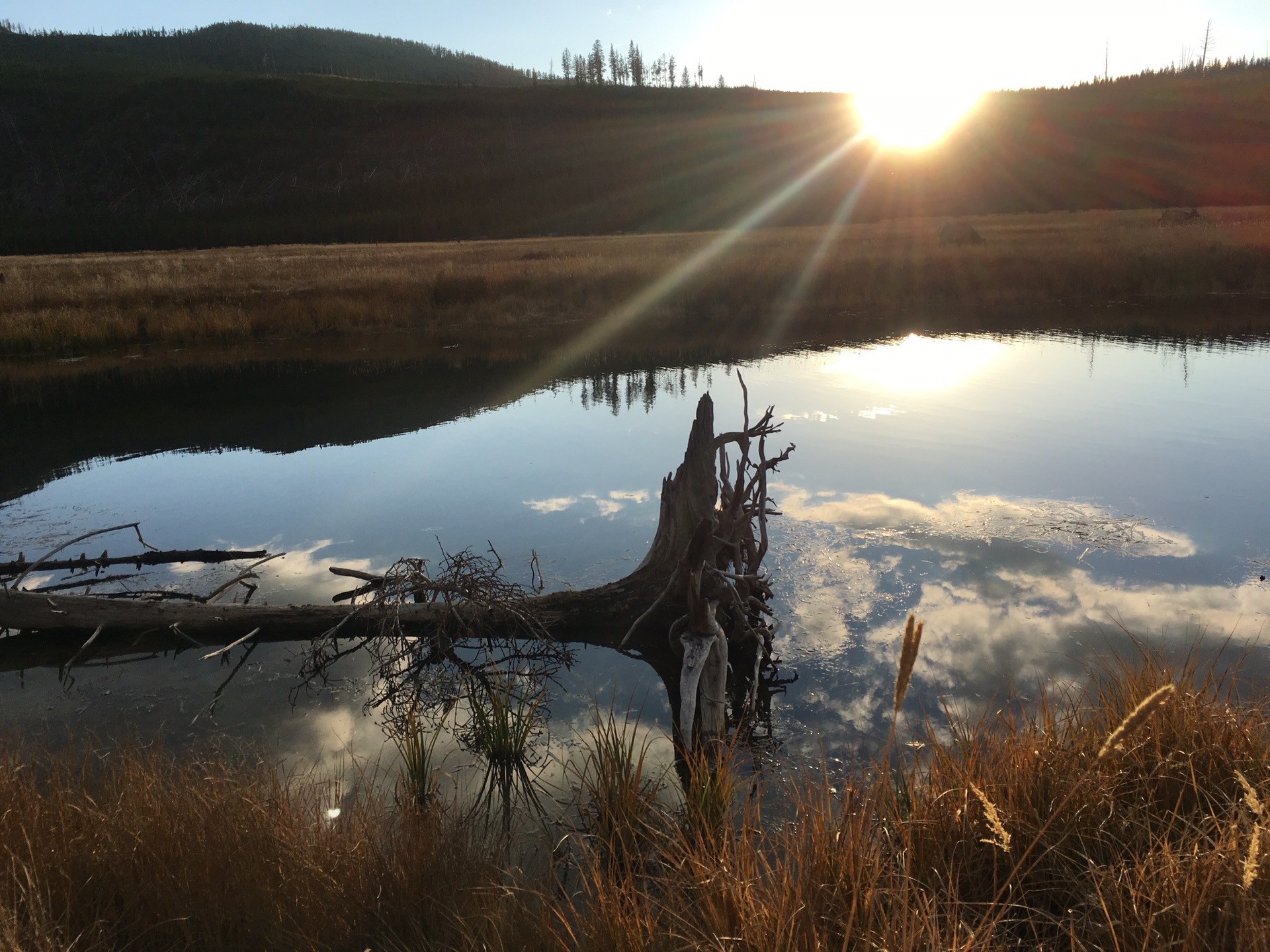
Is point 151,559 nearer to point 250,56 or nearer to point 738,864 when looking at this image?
point 738,864

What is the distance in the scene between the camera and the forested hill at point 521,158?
66812 mm

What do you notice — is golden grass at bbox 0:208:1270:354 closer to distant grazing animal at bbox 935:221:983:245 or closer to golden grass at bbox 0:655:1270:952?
distant grazing animal at bbox 935:221:983:245

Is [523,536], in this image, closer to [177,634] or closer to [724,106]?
[177,634]

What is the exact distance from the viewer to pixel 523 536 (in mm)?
8789

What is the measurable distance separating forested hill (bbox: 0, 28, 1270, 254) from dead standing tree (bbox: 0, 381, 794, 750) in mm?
55952

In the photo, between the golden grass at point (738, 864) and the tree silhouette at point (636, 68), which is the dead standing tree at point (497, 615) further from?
the tree silhouette at point (636, 68)

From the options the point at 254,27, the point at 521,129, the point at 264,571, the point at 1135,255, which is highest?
the point at 254,27

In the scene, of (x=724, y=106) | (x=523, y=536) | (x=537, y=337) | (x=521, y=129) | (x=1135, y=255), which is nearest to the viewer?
(x=523, y=536)

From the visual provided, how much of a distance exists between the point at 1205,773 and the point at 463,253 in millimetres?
38241

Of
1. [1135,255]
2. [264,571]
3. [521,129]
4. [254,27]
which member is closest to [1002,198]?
[1135,255]

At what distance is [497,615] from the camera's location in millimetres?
6297

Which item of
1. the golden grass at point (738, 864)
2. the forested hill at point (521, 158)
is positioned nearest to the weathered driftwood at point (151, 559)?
the golden grass at point (738, 864)

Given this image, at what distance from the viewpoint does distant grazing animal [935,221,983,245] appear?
3130cm

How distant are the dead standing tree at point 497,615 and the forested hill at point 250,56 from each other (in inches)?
5100
